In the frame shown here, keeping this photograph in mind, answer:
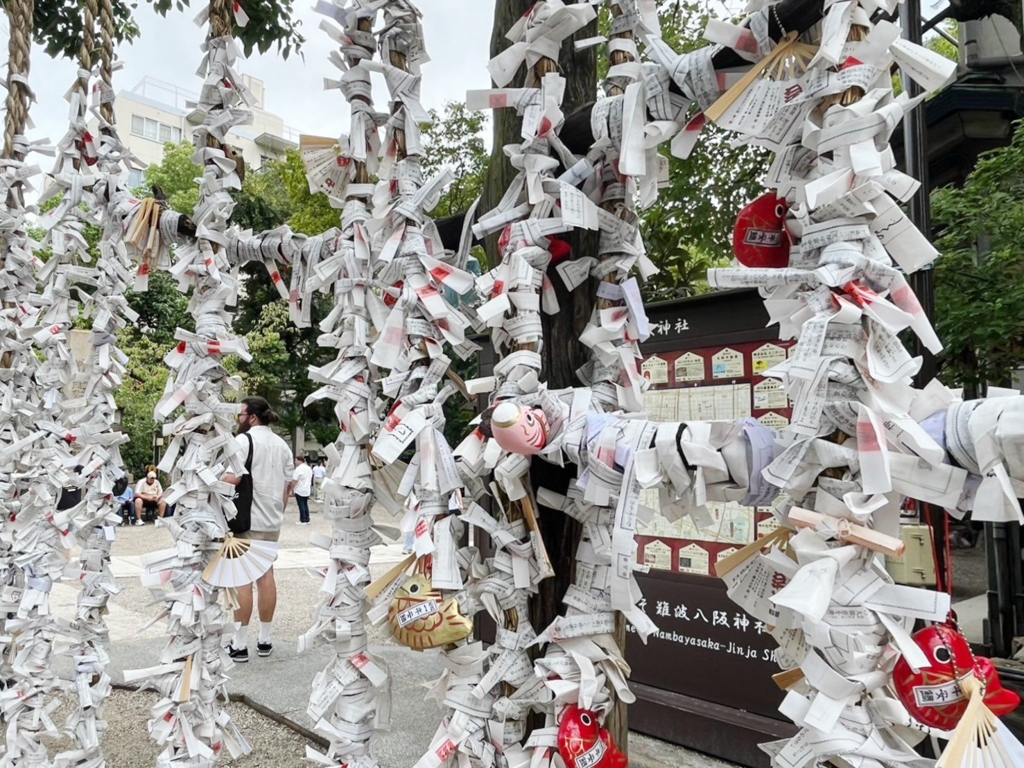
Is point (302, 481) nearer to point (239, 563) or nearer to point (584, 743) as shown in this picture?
point (239, 563)

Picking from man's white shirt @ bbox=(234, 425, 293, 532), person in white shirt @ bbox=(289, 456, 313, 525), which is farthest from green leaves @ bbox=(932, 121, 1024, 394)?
person in white shirt @ bbox=(289, 456, 313, 525)

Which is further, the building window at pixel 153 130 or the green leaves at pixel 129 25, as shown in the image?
the building window at pixel 153 130

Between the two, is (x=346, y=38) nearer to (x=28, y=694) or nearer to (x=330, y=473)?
(x=330, y=473)

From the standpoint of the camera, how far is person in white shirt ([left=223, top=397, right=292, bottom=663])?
4.53m

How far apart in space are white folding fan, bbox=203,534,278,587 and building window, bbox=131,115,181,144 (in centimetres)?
3328

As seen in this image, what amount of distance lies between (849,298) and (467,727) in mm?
967

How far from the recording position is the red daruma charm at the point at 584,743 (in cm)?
118

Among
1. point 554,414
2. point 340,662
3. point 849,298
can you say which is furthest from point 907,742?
point 340,662

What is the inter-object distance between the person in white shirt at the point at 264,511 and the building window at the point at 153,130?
30.6 meters

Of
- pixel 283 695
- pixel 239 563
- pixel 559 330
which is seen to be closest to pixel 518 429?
pixel 559 330

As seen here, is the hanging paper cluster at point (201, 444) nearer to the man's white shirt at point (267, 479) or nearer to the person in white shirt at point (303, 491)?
the man's white shirt at point (267, 479)

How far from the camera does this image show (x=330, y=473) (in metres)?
1.65

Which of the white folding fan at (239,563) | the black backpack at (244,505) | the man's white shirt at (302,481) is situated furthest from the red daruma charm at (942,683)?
the man's white shirt at (302,481)

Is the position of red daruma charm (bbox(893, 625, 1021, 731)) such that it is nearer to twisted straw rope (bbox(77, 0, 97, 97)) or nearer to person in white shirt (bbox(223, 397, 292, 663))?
twisted straw rope (bbox(77, 0, 97, 97))
